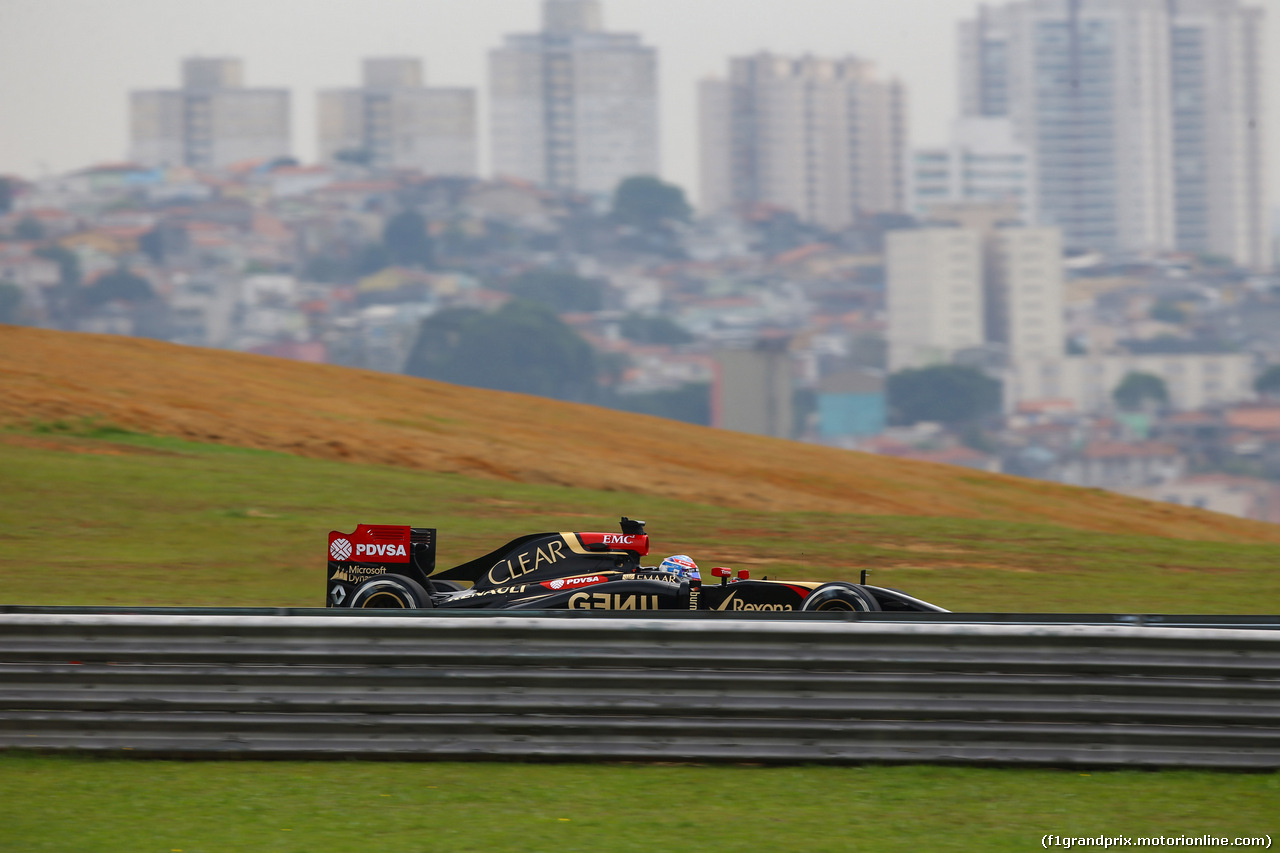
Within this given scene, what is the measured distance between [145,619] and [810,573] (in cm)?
888

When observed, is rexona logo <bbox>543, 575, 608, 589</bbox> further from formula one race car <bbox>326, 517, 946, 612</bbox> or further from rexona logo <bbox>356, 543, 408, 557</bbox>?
rexona logo <bbox>356, 543, 408, 557</bbox>

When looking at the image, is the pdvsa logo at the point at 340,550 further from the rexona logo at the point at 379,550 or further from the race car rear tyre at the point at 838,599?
the race car rear tyre at the point at 838,599

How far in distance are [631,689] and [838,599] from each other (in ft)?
9.21

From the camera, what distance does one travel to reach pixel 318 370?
102 ft

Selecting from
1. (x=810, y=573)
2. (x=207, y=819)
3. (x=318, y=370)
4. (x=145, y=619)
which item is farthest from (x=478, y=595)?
(x=318, y=370)

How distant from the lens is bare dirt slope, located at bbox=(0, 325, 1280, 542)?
2361 cm

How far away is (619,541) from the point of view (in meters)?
10.6

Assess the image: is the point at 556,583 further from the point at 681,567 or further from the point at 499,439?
the point at 499,439

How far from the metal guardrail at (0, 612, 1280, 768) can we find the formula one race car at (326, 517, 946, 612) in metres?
2.24

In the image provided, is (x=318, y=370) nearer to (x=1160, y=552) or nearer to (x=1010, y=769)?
(x=1160, y=552)

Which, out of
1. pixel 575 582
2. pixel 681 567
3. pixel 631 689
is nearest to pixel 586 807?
pixel 631 689

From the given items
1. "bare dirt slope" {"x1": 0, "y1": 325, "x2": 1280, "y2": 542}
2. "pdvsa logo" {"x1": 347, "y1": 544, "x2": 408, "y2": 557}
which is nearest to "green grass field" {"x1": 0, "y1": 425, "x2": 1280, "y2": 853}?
"bare dirt slope" {"x1": 0, "y1": 325, "x2": 1280, "y2": 542}

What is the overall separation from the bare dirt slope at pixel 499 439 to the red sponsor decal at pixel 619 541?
473 inches

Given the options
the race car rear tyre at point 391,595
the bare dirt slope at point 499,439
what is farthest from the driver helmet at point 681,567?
the bare dirt slope at point 499,439
